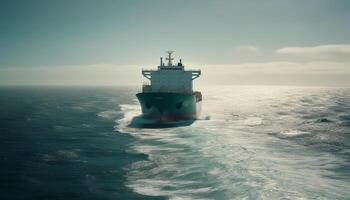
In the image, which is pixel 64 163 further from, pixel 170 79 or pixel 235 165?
pixel 170 79

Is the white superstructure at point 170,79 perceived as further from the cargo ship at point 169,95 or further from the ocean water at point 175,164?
the ocean water at point 175,164

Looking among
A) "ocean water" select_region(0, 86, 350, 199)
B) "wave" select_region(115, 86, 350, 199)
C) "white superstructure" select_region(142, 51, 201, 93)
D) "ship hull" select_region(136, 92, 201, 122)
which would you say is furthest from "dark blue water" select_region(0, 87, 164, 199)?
"white superstructure" select_region(142, 51, 201, 93)

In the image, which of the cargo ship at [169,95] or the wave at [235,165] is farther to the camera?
the cargo ship at [169,95]

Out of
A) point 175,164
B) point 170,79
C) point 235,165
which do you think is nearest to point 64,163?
point 175,164

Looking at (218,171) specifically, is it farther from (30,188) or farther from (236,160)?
(30,188)

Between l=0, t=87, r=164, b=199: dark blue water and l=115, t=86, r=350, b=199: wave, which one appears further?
l=0, t=87, r=164, b=199: dark blue water

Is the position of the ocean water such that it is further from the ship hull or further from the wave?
the ship hull

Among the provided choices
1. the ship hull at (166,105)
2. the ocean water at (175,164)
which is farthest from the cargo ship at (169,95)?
the ocean water at (175,164)

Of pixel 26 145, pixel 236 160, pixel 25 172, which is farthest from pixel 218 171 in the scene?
pixel 26 145
